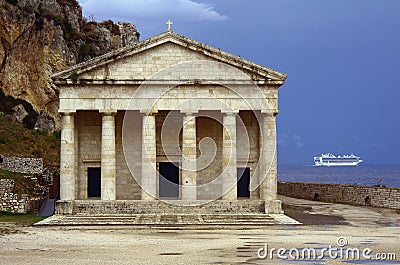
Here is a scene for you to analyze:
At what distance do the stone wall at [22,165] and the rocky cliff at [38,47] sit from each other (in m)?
15.3

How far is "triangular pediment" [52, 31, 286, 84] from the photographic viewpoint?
31.8 metres

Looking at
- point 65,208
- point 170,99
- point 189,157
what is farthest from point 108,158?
point 170,99

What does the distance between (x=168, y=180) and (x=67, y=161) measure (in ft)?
20.1

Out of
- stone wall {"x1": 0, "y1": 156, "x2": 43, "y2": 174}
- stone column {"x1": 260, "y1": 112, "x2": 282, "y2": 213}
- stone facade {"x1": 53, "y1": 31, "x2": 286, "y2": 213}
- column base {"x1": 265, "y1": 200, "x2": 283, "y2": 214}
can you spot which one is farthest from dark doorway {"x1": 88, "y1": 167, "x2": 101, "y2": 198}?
column base {"x1": 265, "y1": 200, "x2": 283, "y2": 214}

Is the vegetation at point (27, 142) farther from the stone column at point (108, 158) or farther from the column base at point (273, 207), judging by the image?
the column base at point (273, 207)

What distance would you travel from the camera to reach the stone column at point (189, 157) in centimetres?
3203

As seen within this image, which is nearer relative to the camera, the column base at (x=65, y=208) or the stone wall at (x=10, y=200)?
the column base at (x=65, y=208)

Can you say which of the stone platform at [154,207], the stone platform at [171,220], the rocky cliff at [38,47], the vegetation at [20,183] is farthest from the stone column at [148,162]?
the rocky cliff at [38,47]

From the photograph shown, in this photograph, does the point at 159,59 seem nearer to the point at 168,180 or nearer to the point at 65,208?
the point at 168,180

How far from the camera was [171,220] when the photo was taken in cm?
2875

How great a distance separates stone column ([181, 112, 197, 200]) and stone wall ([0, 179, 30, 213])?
329 inches

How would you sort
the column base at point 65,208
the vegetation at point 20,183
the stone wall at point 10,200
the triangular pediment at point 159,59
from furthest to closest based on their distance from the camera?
the vegetation at point 20,183 → the triangular pediment at point 159,59 → the stone wall at point 10,200 → the column base at point 65,208

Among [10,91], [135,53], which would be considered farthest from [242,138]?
[10,91]

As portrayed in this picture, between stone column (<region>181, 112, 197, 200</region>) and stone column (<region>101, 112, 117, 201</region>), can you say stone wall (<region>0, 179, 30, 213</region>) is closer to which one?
stone column (<region>101, 112, 117, 201</region>)
